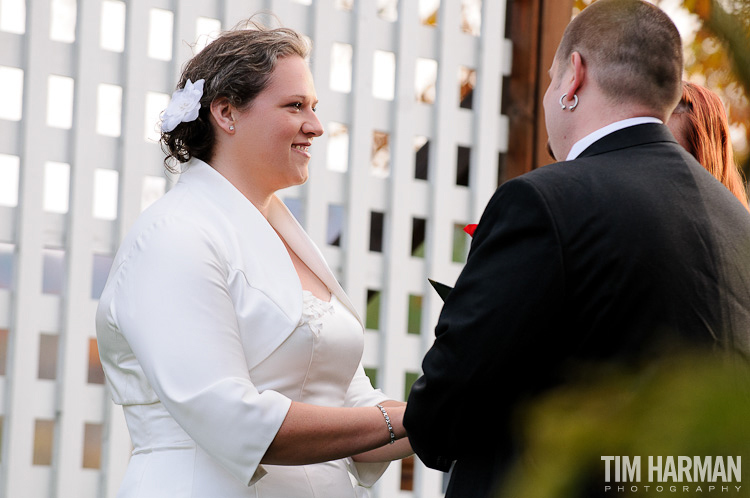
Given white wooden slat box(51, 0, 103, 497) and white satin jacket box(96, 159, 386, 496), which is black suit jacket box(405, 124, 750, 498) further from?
white wooden slat box(51, 0, 103, 497)

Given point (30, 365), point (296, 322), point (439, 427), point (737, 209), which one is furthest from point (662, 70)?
point (30, 365)

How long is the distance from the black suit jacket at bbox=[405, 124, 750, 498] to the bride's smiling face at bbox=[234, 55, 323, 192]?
0.76 metres

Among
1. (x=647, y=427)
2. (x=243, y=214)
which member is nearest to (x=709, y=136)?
(x=243, y=214)

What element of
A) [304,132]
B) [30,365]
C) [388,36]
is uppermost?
[388,36]

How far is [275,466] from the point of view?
188 cm

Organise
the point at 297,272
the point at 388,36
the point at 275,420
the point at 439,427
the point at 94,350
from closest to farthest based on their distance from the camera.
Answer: the point at 439,427 → the point at 275,420 → the point at 297,272 → the point at 94,350 → the point at 388,36

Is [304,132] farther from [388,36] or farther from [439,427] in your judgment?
[388,36]

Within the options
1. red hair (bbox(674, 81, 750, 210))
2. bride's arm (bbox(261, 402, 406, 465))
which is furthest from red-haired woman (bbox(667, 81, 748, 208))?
bride's arm (bbox(261, 402, 406, 465))

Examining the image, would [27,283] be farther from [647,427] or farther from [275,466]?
[647,427]

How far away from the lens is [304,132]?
2.15 m

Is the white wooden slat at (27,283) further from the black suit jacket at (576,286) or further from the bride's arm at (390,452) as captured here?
the black suit jacket at (576,286)

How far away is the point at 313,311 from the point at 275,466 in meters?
0.36

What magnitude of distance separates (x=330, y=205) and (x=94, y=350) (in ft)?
3.59

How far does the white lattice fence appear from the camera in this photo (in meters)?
2.92
